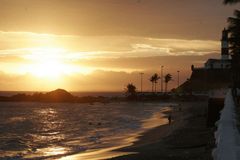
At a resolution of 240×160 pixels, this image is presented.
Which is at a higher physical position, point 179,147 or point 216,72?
point 216,72

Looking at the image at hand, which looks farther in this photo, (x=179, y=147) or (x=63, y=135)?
(x=63, y=135)

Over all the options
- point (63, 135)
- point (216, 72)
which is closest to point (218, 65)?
point (216, 72)

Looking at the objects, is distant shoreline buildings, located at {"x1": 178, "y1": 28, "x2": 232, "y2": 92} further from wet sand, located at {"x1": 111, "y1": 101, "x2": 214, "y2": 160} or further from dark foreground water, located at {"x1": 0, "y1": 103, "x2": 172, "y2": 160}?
wet sand, located at {"x1": 111, "y1": 101, "x2": 214, "y2": 160}

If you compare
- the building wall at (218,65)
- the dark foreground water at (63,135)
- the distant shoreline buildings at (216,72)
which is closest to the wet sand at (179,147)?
the dark foreground water at (63,135)

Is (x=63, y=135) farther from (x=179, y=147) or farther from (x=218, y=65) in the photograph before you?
(x=218, y=65)

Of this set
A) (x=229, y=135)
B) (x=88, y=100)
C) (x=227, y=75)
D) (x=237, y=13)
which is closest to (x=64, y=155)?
(x=229, y=135)

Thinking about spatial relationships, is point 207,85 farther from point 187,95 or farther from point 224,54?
Result: point 187,95

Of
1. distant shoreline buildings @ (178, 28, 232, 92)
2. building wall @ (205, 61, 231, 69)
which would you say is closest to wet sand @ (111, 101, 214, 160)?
distant shoreline buildings @ (178, 28, 232, 92)

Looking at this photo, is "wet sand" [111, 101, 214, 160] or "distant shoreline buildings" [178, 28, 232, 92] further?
"distant shoreline buildings" [178, 28, 232, 92]

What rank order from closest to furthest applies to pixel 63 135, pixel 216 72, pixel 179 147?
1. pixel 179 147
2. pixel 63 135
3. pixel 216 72

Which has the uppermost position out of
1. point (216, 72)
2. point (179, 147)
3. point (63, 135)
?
point (216, 72)

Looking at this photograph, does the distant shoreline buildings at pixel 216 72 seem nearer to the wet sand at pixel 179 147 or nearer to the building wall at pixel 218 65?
the building wall at pixel 218 65

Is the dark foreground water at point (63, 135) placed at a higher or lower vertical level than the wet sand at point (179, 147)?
lower

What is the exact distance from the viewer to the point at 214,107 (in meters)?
28.2
